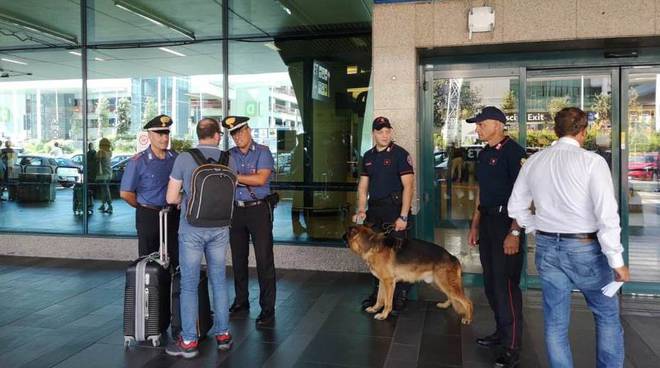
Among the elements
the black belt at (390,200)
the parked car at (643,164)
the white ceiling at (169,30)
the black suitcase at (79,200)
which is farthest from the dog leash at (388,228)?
the black suitcase at (79,200)

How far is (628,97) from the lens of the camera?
18.7ft

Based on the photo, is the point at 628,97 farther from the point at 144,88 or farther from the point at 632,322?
the point at 144,88

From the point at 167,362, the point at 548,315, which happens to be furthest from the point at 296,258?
the point at 548,315

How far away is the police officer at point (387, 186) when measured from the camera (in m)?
4.89

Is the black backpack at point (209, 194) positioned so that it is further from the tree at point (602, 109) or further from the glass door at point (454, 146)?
the tree at point (602, 109)

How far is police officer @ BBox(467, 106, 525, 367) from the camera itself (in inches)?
150

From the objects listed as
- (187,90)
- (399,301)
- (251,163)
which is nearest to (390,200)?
(399,301)

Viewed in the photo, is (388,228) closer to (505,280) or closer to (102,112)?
(505,280)

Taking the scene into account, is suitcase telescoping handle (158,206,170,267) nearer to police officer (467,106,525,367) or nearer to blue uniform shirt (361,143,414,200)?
blue uniform shirt (361,143,414,200)

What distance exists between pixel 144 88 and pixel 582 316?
6.97 m

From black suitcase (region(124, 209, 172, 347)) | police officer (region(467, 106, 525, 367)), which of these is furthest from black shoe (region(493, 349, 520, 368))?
black suitcase (region(124, 209, 172, 347))

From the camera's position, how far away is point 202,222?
A: 3807 millimetres

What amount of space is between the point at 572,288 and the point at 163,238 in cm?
302

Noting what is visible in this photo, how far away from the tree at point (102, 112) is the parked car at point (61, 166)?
0.76 m
